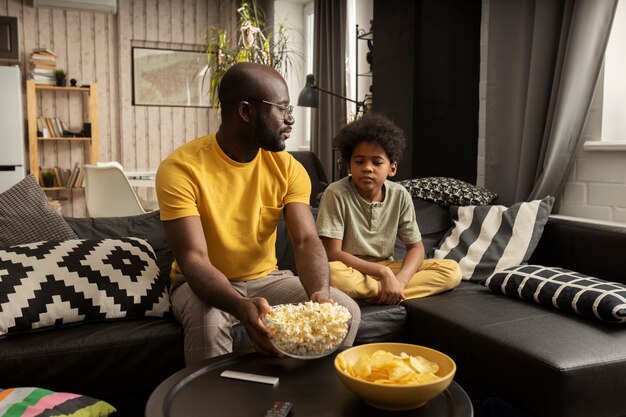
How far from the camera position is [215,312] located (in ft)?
5.58

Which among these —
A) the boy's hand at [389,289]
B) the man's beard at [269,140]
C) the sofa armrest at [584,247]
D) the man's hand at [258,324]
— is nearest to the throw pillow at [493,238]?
the sofa armrest at [584,247]

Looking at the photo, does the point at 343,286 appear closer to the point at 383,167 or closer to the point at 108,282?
the point at 383,167

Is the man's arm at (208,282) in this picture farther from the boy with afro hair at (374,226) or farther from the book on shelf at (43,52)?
the book on shelf at (43,52)

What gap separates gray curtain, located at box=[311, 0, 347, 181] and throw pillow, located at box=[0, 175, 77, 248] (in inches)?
121

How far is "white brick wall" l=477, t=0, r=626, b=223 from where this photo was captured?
266 centimetres

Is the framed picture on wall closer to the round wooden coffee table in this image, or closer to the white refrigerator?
the white refrigerator

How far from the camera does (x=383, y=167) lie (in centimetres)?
238

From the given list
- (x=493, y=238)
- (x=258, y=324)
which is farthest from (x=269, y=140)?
(x=493, y=238)

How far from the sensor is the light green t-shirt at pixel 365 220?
2.34 metres

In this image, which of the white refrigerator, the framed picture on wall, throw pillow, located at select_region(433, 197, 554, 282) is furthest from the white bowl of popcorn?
the framed picture on wall

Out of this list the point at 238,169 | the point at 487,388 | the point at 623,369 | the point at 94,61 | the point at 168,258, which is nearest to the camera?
the point at 623,369

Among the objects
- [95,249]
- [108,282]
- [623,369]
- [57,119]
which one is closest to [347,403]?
[623,369]

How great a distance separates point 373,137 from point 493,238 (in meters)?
0.68

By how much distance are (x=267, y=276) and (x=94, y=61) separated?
5566 millimetres
